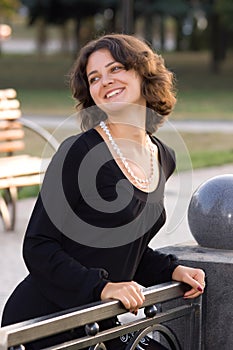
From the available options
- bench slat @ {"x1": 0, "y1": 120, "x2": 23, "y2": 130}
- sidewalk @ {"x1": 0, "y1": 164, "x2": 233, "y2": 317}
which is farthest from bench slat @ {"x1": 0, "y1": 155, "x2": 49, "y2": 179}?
bench slat @ {"x1": 0, "y1": 120, "x2": 23, "y2": 130}

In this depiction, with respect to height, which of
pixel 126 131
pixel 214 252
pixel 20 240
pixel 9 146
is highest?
pixel 126 131

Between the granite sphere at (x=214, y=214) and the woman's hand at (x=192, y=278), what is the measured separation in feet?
2.15

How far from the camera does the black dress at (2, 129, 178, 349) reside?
12.1ft

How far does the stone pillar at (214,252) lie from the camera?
15.0 feet

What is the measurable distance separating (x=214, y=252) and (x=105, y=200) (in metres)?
1.09

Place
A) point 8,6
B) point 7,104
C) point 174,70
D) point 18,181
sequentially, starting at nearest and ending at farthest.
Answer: point 18,181 < point 7,104 < point 174,70 < point 8,6

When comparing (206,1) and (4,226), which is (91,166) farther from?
(206,1)

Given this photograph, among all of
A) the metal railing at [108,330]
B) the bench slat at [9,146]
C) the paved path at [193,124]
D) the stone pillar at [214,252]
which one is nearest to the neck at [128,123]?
the metal railing at [108,330]

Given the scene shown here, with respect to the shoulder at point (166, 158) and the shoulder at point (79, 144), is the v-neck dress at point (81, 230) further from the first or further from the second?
the shoulder at point (166, 158)

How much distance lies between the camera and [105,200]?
3.82 meters

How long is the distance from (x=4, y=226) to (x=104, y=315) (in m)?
6.70

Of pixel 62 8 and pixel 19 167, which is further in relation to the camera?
pixel 62 8

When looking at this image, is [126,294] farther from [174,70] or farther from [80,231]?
[174,70]

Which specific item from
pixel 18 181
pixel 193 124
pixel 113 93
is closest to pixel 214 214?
pixel 113 93
